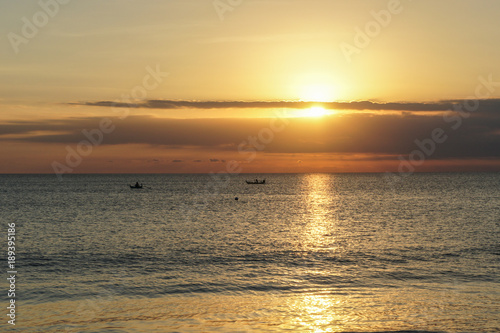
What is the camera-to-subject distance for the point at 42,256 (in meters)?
44.5

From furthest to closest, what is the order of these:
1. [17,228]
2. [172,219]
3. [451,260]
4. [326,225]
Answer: [172,219]
[326,225]
[17,228]
[451,260]

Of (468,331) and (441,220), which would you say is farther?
(441,220)

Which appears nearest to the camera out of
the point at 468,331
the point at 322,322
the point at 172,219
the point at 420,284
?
the point at 468,331

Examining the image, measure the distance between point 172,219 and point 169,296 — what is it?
52.2 m

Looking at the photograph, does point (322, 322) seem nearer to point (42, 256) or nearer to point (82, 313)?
point (82, 313)

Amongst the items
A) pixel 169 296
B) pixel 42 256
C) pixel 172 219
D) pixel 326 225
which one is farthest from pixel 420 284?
pixel 172 219

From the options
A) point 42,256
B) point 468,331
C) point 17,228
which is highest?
point 17,228

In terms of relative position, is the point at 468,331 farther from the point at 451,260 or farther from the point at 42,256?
the point at 42,256

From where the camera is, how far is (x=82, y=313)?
26.3 meters

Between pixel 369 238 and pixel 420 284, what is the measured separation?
2471cm

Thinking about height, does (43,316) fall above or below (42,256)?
below

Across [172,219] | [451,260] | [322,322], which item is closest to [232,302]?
[322,322]

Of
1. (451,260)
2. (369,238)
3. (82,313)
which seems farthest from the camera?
(369,238)

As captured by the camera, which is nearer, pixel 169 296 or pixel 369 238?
pixel 169 296
